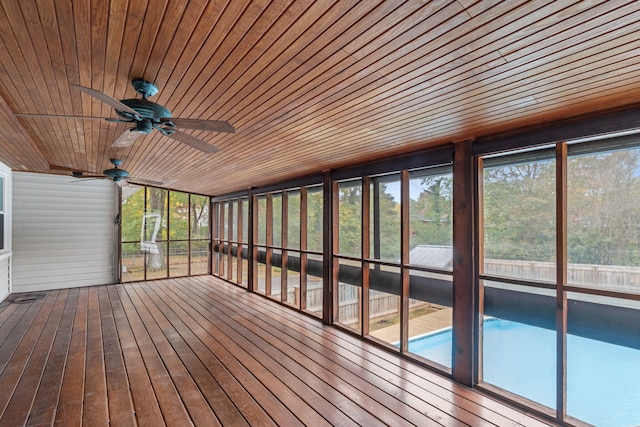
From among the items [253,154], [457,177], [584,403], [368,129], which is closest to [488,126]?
[457,177]

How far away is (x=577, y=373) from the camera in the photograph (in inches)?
107

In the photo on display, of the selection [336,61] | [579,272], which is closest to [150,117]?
[336,61]

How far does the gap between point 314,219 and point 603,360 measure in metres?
4.21

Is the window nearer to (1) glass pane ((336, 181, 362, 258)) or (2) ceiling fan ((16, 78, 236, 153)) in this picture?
(1) glass pane ((336, 181, 362, 258))

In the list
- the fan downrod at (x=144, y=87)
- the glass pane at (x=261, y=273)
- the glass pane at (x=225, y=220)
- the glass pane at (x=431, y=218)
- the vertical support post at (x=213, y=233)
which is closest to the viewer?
the fan downrod at (x=144, y=87)

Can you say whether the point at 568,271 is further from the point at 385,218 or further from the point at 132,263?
the point at 132,263

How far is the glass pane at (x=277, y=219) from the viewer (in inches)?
263

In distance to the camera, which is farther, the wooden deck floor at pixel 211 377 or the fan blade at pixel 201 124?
the wooden deck floor at pixel 211 377

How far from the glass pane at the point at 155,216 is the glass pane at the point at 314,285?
215 inches

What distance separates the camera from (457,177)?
3.27m

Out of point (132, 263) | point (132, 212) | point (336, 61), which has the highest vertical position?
point (336, 61)

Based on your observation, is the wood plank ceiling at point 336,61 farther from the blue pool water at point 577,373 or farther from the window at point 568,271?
the blue pool water at point 577,373

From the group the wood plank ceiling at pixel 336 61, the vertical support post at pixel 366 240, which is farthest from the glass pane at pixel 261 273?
the wood plank ceiling at pixel 336 61

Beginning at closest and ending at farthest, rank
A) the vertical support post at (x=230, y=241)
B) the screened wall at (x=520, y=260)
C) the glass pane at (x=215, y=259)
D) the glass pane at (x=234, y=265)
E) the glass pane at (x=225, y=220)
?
1. the screened wall at (x=520, y=260)
2. the glass pane at (x=234, y=265)
3. the vertical support post at (x=230, y=241)
4. the glass pane at (x=225, y=220)
5. the glass pane at (x=215, y=259)
